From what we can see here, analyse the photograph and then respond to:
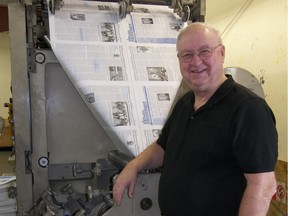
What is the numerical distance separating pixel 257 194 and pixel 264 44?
1821mm

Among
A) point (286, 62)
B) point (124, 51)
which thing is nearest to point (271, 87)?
point (286, 62)

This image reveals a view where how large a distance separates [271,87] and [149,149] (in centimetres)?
134

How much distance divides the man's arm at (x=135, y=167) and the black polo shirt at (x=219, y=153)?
0.13 m

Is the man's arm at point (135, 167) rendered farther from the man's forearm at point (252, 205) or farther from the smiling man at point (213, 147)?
the man's forearm at point (252, 205)

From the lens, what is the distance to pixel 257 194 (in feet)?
3.12

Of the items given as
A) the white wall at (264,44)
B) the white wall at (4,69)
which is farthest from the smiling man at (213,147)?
the white wall at (4,69)

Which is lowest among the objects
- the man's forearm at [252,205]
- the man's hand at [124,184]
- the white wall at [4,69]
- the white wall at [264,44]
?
the man's forearm at [252,205]

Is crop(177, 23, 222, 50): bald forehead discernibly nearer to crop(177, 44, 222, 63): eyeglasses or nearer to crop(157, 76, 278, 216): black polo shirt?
crop(177, 44, 222, 63): eyeglasses

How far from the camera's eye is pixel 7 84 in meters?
8.19

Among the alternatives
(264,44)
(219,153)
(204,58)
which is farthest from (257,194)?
(264,44)

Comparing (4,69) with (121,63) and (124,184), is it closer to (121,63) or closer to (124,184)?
(121,63)

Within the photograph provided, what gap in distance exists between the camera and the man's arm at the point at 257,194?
951mm

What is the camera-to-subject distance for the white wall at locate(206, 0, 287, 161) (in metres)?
2.27

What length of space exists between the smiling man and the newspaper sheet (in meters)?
0.33
